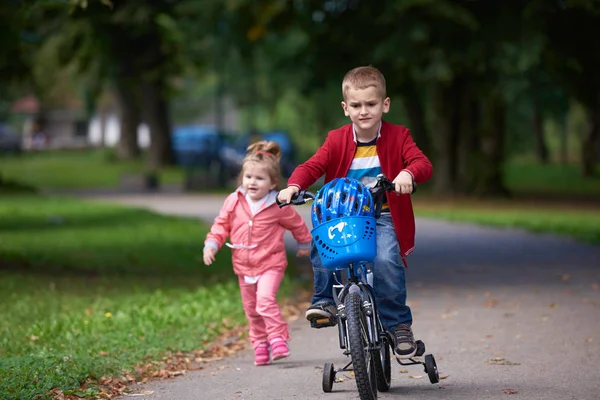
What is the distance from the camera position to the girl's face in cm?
827

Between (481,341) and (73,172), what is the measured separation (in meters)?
44.6

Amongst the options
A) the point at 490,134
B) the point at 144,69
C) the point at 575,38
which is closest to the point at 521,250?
the point at 575,38

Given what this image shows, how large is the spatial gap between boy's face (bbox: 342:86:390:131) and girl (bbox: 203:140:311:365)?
1.47 m

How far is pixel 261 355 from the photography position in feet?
28.3

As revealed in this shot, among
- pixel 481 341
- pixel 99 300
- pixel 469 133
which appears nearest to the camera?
pixel 481 341

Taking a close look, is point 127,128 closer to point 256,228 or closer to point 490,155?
point 490,155

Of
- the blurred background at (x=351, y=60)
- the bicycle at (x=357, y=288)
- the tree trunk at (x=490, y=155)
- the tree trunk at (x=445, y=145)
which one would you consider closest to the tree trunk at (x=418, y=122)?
the blurred background at (x=351, y=60)

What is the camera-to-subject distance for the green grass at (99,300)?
818 cm

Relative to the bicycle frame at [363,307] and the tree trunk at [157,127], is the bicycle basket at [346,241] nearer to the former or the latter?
the bicycle frame at [363,307]

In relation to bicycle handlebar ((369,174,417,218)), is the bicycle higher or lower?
lower

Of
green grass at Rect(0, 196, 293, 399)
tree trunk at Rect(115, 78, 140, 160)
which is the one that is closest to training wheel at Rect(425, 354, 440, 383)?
green grass at Rect(0, 196, 293, 399)

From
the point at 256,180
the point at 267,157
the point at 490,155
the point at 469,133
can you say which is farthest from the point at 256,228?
the point at 469,133

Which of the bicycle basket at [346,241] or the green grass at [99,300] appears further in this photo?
the green grass at [99,300]

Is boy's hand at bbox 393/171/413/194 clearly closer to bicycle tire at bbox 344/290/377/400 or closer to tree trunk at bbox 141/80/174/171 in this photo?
bicycle tire at bbox 344/290/377/400
